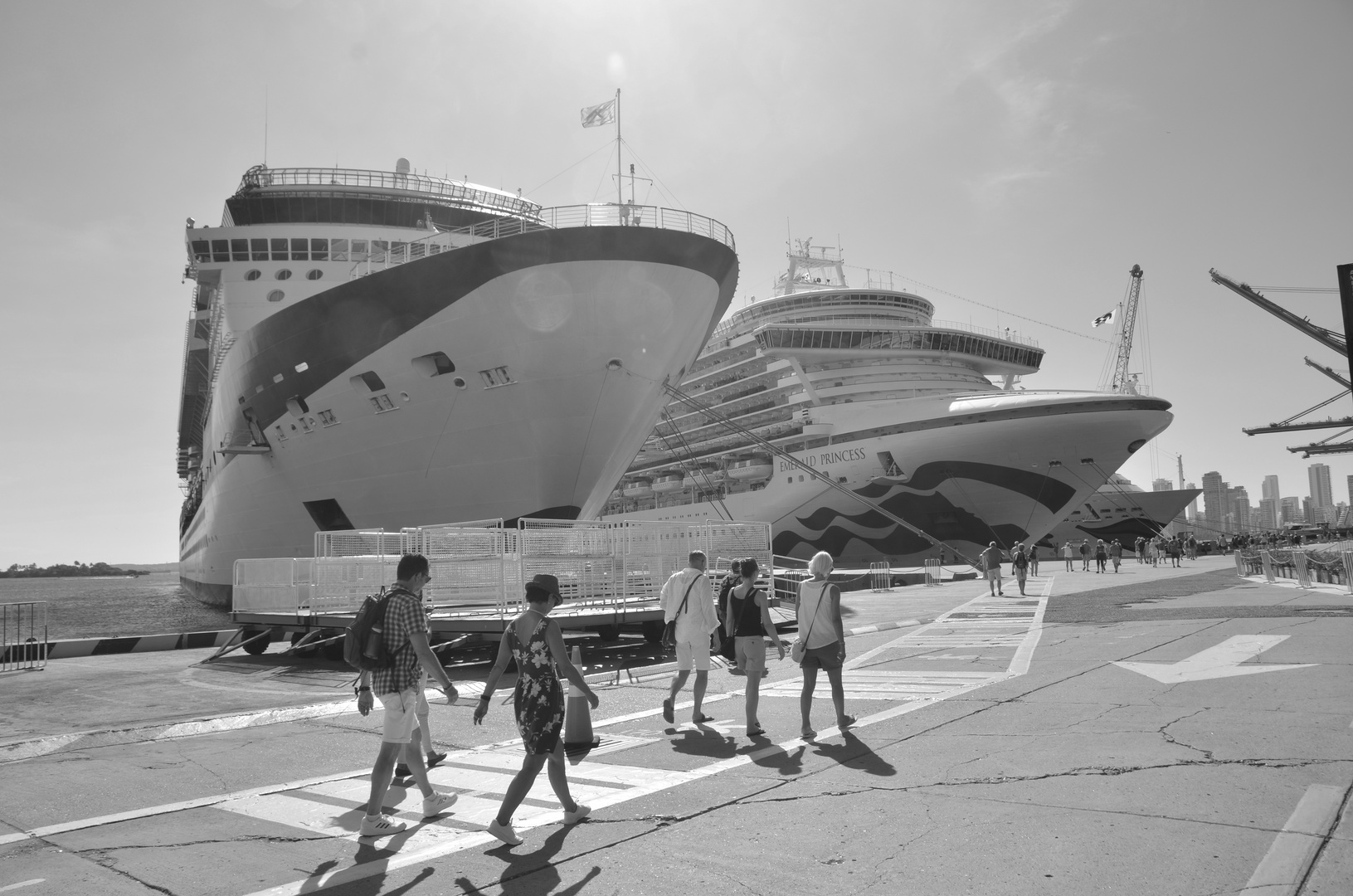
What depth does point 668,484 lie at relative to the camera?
5194 cm

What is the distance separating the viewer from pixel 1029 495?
124 ft

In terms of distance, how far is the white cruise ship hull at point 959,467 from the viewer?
36219 mm

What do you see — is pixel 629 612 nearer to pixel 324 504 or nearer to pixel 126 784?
pixel 126 784

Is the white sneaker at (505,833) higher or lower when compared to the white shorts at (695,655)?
lower

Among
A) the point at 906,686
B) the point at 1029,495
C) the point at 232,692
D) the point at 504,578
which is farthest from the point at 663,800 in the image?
the point at 1029,495

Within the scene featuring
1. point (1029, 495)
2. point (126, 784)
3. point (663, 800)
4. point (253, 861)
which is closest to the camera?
point (253, 861)

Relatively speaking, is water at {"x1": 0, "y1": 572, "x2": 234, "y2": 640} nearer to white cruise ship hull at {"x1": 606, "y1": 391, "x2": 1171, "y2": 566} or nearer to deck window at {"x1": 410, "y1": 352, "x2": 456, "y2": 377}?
deck window at {"x1": 410, "y1": 352, "x2": 456, "y2": 377}

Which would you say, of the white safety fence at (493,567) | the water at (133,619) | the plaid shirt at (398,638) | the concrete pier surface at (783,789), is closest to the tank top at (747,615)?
the concrete pier surface at (783,789)

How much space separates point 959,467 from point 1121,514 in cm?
2160

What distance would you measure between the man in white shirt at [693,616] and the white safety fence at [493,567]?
547 centimetres

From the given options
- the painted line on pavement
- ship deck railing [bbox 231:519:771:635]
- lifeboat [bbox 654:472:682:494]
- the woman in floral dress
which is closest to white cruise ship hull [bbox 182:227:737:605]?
ship deck railing [bbox 231:519:771:635]

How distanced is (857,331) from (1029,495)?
428 inches

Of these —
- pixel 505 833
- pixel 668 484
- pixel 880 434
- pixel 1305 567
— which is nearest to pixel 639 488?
pixel 668 484

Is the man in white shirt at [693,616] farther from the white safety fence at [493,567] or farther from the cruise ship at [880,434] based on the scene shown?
the cruise ship at [880,434]
